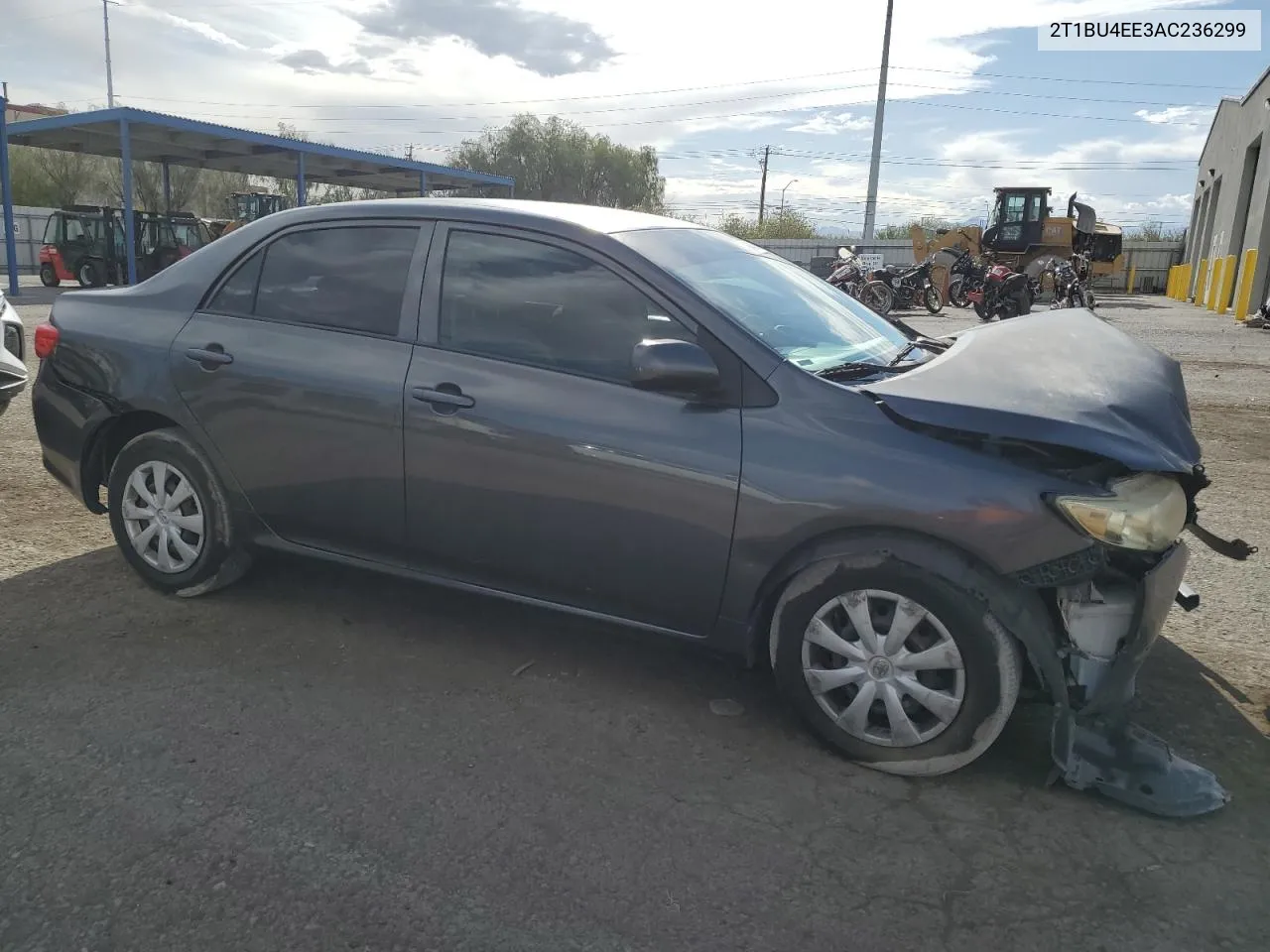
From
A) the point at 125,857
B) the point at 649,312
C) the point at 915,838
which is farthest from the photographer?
the point at 649,312

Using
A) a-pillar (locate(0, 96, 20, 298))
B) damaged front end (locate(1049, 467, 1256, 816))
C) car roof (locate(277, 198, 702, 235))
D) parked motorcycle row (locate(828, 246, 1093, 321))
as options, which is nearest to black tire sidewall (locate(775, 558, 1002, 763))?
damaged front end (locate(1049, 467, 1256, 816))

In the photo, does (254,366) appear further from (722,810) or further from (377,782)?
(722,810)

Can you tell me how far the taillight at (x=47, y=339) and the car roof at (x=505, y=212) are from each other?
1241 millimetres

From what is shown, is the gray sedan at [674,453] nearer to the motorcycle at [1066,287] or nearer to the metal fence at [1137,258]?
the motorcycle at [1066,287]

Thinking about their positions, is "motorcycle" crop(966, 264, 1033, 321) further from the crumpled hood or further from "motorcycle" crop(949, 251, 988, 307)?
the crumpled hood

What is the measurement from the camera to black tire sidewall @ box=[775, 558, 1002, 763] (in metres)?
2.68

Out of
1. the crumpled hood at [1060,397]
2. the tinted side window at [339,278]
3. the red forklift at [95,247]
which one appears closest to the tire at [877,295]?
the crumpled hood at [1060,397]

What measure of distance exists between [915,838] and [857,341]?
5.91ft

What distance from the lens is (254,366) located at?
3.68 m

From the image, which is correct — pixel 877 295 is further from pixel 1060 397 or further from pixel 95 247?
pixel 95 247

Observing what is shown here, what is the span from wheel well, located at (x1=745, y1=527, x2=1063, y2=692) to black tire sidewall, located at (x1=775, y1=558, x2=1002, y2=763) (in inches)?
1.5

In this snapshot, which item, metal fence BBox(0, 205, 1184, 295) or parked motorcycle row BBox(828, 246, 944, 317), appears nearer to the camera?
parked motorcycle row BBox(828, 246, 944, 317)

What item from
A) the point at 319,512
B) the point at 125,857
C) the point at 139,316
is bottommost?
the point at 125,857

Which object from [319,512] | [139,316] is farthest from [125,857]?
[139,316]
